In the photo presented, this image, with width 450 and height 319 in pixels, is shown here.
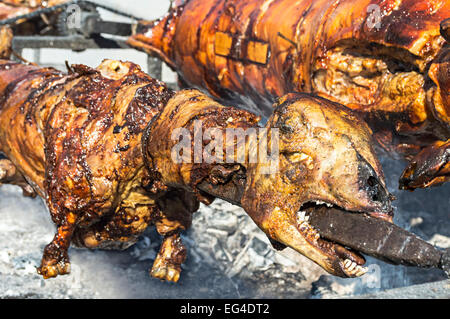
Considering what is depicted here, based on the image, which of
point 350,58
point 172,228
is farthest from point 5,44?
point 350,58

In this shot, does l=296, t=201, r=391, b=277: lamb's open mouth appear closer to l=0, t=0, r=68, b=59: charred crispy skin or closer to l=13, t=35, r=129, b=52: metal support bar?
l=13, t=35, r=129, b=52: metal support bar

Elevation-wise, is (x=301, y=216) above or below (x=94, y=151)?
above

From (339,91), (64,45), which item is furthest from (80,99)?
(64,45)

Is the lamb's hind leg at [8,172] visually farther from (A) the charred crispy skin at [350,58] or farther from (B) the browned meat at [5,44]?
(A) the charred crispy skin at [350,58]

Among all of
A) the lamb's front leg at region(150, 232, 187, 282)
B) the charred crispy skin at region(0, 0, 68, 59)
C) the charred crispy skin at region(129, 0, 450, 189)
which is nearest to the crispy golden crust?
the lamb's front leg at region(150, 232, 187, 282)

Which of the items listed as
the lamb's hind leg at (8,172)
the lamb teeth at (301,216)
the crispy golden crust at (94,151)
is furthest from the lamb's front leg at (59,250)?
the lamb teeth at (301,216)

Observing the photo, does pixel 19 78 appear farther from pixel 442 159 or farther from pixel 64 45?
pixel 442 159

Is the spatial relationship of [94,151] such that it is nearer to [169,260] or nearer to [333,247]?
[169,260]
